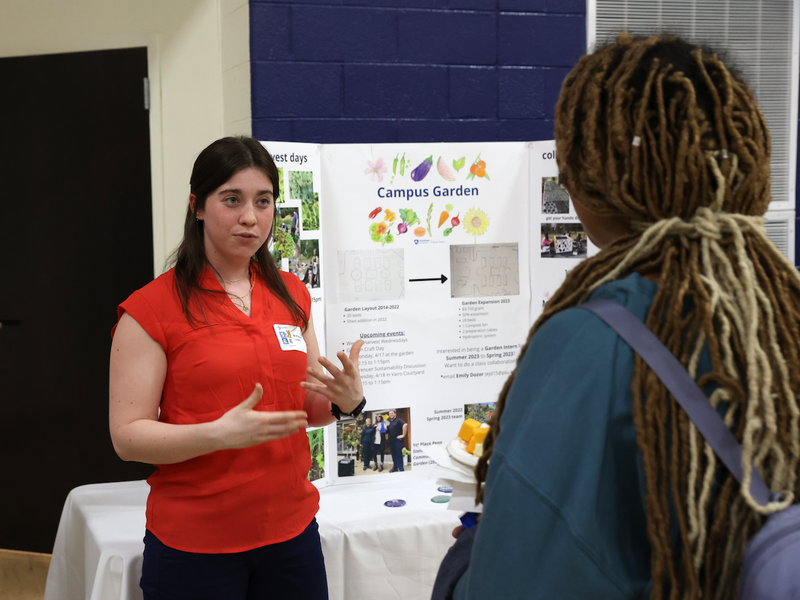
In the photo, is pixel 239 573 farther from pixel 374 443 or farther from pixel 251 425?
pixel 374 443

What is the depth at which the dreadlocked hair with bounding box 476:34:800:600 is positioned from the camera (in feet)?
2.27

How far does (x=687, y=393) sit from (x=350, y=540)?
1532 mm

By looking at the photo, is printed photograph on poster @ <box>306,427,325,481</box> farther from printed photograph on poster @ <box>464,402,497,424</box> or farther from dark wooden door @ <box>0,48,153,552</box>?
dark wooden door @ <box>0,48,153,552</box>

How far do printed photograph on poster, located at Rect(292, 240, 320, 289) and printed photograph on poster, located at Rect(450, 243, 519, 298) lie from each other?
1.53 feet

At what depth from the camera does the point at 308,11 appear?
8.61 ft

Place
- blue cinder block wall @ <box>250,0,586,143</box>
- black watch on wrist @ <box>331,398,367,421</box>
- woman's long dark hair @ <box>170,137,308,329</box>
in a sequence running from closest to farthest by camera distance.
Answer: woman's long dark hair @ <box>170,137,308,329</box> < black watch on wrist @ <box>331,398,367,421</box> < blue cinder block wall @ <box>250,0,586,143</box>

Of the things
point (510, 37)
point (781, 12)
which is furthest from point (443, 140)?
point (781, 12)

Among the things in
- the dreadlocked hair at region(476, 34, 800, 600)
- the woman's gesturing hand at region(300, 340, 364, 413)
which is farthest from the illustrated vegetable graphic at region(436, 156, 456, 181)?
the dreadlocked hair at region(476, 34, 800, 600)

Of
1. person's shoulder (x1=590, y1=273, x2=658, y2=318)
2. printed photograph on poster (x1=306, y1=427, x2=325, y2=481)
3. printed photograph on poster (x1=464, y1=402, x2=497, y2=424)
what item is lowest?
printed photograph on poster (x1=306, y1=427, x2=325, y2=481)

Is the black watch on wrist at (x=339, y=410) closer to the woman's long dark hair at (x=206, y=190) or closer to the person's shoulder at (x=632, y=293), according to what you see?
the woman's long dark hair at (x=206, y=190)

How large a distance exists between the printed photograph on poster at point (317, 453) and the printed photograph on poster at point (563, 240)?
0.99 m

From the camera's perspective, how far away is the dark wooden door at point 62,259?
9.99 feet

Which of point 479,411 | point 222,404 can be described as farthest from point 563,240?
point 222,404

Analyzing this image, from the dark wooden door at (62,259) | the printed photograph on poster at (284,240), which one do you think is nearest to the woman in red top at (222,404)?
the printed photograph on poster at (284,240)
